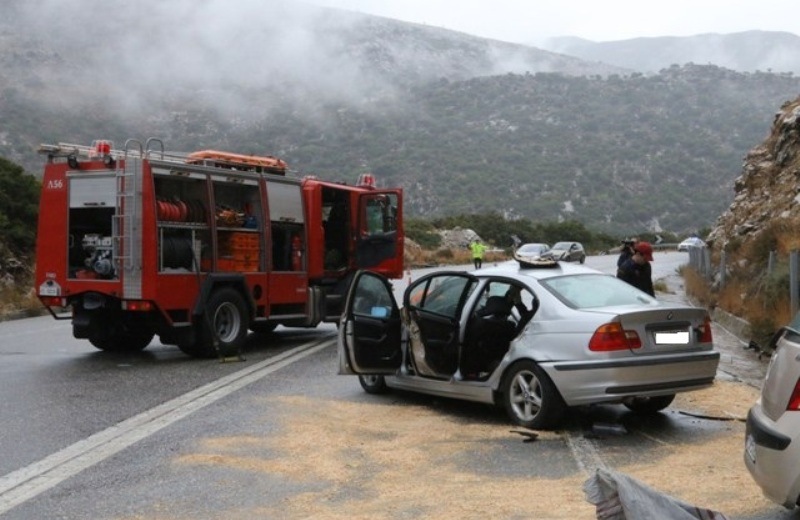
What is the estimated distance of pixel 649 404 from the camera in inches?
367

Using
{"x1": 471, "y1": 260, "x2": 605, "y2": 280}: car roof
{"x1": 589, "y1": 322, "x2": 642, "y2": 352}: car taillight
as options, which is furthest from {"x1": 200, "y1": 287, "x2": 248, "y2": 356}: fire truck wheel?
{"x1": 589, "y1": 322, "x2": 642, "y2": 352}: car taillight

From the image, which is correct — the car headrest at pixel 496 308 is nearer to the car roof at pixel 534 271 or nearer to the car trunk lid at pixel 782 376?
the car roof at pixel 534 271

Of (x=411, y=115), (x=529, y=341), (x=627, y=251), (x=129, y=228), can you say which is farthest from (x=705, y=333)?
(x=411, y=115)

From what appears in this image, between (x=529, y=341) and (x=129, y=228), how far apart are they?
20.9 ft

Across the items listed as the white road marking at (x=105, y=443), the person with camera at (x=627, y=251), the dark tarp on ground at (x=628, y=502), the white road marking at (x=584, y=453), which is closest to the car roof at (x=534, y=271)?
the white road marking at (x=584, y=453)

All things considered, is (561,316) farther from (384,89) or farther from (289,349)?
(384,89)

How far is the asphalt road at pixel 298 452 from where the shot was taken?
627 centimetres

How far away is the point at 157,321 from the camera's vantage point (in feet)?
44.5

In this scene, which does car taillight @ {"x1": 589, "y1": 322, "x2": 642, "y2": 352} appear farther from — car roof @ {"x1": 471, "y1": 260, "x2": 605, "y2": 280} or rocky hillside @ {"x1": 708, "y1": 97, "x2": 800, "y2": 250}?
rocky hillside @ {"x1": 708, "y1": 97, "x2": 800, "y2": 250}

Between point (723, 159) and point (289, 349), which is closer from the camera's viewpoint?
point (289, 349)

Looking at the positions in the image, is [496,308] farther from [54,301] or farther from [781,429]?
[54,301]

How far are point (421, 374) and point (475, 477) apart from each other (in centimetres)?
292

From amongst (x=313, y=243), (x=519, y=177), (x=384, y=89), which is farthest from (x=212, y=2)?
(x=313, y=243)

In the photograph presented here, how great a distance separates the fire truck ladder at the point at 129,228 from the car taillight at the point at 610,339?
680 centimetres
